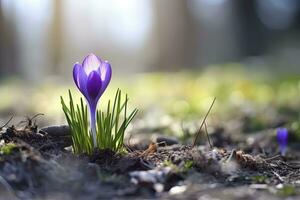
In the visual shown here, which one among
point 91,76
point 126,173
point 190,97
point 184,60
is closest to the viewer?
point 126,173

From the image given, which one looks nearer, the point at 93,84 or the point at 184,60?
the point at 93,84

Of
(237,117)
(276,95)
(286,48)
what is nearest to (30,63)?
(286,48)

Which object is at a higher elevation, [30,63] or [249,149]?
[30,63]

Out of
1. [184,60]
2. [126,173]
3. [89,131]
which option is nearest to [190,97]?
[89,131]

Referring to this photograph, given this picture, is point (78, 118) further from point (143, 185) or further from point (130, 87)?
point (130, 87)

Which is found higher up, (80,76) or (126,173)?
(80,76)

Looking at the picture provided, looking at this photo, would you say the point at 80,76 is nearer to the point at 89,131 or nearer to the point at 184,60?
the point at 89,131

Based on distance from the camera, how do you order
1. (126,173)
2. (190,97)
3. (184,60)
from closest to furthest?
(126,173), (190,97), (184,60)

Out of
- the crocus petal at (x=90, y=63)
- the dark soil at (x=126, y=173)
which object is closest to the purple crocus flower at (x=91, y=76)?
the crocus petal at (x=90, y=63)
